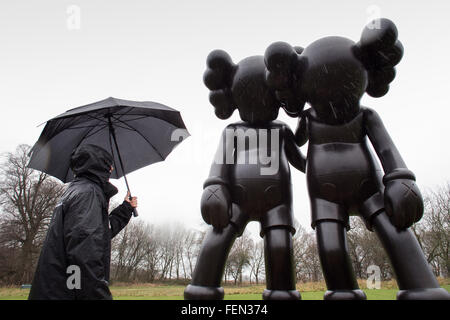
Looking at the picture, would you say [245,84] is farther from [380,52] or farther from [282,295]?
[282,295]

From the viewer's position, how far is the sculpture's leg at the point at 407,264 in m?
1.84

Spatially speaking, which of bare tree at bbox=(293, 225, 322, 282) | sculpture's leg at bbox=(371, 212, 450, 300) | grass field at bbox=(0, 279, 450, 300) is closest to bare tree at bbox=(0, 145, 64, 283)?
grass field at bbox=(0, 279, 450, 300)

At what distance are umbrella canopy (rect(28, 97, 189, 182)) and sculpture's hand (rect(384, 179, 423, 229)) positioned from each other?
1790mm

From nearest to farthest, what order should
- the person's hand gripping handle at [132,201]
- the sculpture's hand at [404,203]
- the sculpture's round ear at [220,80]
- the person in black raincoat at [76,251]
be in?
the person in black raincoat at [76,251] → the sculpture's hand at [404,203] → the person's hand gripping handle at [132,201] → the sculpture's round ear at [220,80]

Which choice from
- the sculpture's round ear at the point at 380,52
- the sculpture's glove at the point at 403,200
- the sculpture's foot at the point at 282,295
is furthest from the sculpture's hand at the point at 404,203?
the sculpture's round ear at the point at 380,52

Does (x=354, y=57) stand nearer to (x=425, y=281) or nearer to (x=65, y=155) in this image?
(x=425, y=281)

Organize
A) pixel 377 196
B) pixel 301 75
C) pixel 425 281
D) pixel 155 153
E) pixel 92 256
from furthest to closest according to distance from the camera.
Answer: pixel 155 153 < pixel 301 75 < pixel 377 196 < pixel 425 281 < pixel 92 256

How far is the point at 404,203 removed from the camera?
197cm

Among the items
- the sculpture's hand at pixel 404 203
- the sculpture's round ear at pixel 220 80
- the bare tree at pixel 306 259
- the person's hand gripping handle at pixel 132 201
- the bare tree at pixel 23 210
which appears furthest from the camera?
the bare tree at pixel 306 259

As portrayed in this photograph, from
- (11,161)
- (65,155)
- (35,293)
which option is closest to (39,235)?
(11,161)

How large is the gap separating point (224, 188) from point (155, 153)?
1.27 metres

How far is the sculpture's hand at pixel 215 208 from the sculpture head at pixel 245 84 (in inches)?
30.6

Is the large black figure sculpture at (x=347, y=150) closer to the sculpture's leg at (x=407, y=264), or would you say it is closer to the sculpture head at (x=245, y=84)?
the sculpture's leg at (x=407, y=264)

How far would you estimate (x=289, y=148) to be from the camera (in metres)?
2.77
